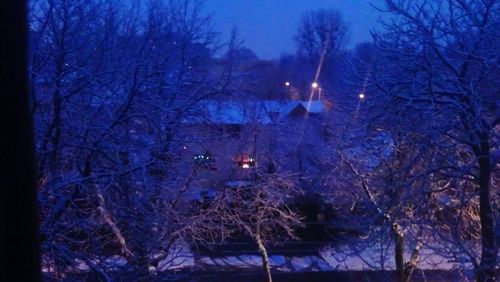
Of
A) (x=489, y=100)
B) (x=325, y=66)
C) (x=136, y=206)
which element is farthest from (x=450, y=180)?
(x=325, y=66)

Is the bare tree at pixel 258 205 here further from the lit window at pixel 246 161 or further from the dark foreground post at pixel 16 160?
the dark foreground post at pixel 16 160

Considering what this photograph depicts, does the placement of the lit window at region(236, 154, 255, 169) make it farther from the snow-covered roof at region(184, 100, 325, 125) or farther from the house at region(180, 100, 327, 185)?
the snow-covered roof at region(184, 100, 325, 125)

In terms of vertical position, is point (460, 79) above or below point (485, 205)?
above

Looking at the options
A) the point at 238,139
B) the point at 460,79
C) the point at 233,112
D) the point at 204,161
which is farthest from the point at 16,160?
the point at 238,139

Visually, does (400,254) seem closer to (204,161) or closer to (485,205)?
(485,205)

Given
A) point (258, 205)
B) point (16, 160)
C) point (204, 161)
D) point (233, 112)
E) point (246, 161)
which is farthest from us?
point (246, 161)

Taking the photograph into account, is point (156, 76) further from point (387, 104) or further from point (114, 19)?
point (387, 104)

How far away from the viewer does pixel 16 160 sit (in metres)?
3.10

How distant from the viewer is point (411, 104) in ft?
24.8

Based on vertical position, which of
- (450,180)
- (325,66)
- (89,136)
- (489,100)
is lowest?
(450,180)

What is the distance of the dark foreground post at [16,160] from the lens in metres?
2.81

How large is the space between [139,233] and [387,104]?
12.1 ft

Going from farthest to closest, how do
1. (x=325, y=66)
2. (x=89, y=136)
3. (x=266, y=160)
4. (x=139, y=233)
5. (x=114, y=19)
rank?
(x=325, y=66), (x=266, y=160), (x=114, y=19), (x=139, y=233), (x=89, y=136)

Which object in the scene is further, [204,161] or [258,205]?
[258,205]
